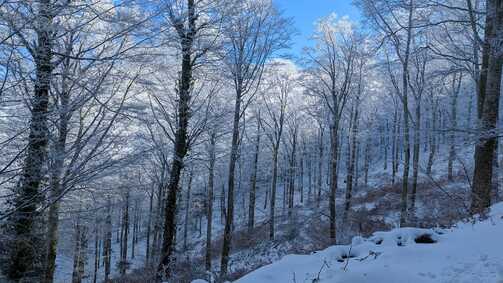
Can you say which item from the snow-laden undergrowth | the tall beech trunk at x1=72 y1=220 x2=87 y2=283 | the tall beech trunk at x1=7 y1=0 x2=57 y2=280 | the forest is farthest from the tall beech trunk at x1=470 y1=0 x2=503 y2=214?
the tall beech trunk at x1=72 y1=220 x2=87 y2=283

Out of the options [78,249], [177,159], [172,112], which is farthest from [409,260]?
[78,249]

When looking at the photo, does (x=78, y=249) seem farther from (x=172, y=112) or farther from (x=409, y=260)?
(x=409, y=260)

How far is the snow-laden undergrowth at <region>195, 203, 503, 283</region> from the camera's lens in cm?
316

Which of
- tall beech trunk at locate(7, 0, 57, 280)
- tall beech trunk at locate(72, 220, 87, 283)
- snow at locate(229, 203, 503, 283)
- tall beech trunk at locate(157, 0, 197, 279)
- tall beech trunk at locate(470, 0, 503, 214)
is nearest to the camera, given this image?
tall beech trunk at locate(7, 0, 57, 280)

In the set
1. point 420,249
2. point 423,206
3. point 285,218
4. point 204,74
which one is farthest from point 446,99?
point 420,249

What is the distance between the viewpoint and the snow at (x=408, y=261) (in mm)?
3154

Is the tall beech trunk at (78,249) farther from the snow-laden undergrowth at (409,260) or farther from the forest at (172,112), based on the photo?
the snow-laden undergrowth at (409,260)

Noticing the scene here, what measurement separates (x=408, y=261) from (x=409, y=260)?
0.03m

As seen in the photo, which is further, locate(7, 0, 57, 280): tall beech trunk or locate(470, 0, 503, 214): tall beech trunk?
locate(470, 0, 503, 214): tall beech trunk

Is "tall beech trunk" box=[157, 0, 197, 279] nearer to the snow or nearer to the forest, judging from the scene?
the forest

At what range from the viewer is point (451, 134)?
5.24m

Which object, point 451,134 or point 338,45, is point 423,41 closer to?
point 338,45

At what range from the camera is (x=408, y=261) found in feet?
11.6

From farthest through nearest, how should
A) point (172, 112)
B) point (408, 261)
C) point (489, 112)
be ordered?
point (172, 112), point (489, 112), point (408, 261)
